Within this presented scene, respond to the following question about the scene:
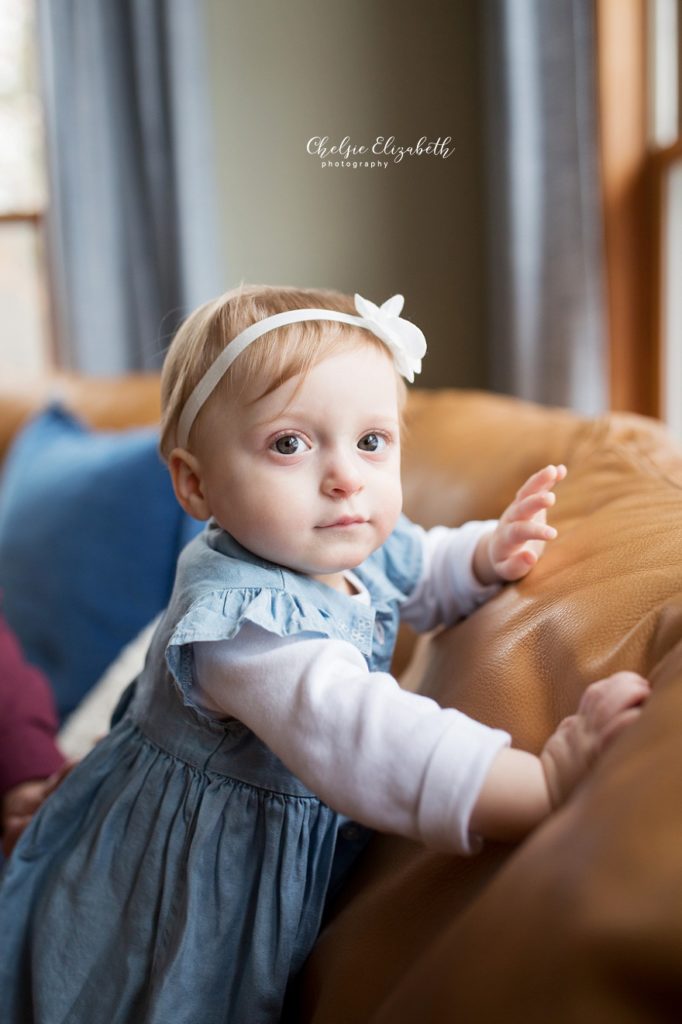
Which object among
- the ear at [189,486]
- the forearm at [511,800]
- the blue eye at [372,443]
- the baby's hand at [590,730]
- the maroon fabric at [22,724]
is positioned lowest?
the maroon fabric at [22,724]

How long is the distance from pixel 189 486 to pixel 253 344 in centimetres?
15

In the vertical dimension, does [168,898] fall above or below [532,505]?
below

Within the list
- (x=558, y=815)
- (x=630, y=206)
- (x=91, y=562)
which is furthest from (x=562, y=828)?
(x=630, y=206)

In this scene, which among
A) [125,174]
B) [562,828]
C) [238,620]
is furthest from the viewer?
[125,174]

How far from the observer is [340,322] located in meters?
0.84

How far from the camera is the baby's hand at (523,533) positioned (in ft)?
2.96

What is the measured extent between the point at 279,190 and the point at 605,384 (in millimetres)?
925

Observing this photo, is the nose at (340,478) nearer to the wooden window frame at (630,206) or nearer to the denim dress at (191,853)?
the denim dress at (191,853)

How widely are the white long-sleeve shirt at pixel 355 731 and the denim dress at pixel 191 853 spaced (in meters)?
0.02

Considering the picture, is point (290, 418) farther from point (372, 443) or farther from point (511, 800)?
point (511, 800)

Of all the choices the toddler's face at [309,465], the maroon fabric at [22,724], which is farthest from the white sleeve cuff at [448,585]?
the maroon fabric at [22,724]

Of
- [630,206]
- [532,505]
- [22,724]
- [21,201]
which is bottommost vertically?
[22,724]

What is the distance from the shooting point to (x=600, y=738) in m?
0.62

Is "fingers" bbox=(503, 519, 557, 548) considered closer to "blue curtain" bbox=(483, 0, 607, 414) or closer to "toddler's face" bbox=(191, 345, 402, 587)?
"toddler's face" bbox=(191, 345, 402, 587)
